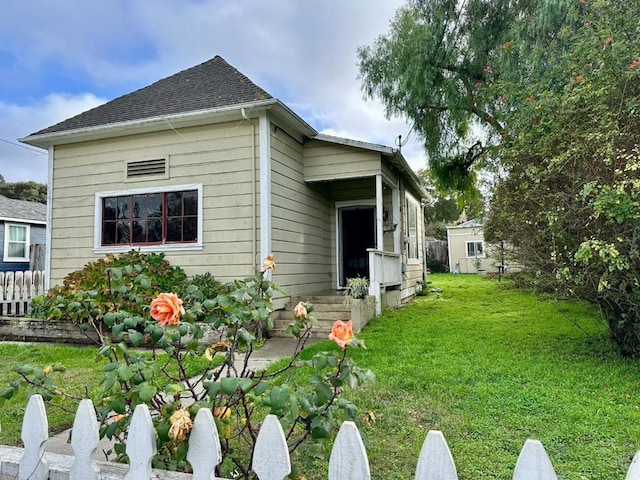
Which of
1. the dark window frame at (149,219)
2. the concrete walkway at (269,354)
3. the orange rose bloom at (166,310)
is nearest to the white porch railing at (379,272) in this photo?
the concrete walkway at (269,354)

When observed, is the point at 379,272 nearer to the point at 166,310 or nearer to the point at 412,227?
the point at 412,227

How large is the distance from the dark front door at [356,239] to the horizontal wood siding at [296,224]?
1.59ft

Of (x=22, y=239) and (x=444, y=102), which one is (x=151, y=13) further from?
(x=22, y=239)

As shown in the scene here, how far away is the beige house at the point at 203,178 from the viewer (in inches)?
282

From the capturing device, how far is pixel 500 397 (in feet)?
11.5

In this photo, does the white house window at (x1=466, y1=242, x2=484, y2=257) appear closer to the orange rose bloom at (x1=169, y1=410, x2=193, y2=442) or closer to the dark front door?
the dark front door

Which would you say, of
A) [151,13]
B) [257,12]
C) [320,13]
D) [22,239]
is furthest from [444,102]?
[22,239]

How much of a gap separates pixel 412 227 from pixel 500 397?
30.5 ft

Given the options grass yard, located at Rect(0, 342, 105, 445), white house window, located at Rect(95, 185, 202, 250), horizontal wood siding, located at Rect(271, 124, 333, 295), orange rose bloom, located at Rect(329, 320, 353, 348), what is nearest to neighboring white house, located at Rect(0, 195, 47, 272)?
white house window, located at Rect(95, 185, 202, 250)

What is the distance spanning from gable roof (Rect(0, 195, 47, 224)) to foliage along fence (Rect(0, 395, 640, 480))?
1619cm

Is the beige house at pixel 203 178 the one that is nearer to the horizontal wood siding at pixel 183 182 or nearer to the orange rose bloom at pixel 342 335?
the horizontal wood siding at pixel 183 182

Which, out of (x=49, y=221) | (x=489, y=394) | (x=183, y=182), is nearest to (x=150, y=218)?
(x=183, y=182)

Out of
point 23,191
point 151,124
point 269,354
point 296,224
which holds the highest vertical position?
point 23,191

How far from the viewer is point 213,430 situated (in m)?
1.31
